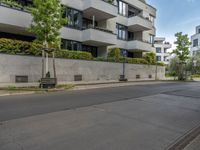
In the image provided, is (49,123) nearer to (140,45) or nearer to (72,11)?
(72,11)

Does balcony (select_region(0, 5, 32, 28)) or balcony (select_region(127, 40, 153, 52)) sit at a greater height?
balcony (select_region(0, 5, 32, 28))

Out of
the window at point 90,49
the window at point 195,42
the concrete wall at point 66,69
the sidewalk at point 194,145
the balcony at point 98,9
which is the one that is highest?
the window at point 195,42

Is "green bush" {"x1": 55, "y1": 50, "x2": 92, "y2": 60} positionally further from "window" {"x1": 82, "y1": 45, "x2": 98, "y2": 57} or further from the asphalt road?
the asphalt road

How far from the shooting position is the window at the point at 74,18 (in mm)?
21083

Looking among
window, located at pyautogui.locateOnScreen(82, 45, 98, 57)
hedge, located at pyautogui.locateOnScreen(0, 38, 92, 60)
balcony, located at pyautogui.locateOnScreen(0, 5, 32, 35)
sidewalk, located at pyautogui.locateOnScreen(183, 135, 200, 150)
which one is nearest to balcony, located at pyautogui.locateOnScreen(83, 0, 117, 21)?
window, located at pyautogui.locateOnScreen(82, 45, 98, 57)

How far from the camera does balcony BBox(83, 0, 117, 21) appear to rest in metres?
21.2

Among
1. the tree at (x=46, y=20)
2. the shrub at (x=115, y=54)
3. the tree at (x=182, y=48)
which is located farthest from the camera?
the tree at (x=182, y=48)

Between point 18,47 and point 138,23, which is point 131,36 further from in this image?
point 18,47

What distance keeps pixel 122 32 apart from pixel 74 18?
31.3 ft

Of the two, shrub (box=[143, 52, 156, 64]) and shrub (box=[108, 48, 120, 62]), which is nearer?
shrub (box=[108, 48, 120, 62])

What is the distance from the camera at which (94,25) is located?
79.3ft

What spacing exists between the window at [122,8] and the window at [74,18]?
8428 millimetres

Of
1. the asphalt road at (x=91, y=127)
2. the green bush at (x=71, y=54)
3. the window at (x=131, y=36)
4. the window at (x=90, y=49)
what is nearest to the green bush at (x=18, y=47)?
the green bush at (x=71, y=54)

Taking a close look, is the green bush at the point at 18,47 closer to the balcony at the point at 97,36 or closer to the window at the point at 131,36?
the balcony at the point at 97,36
